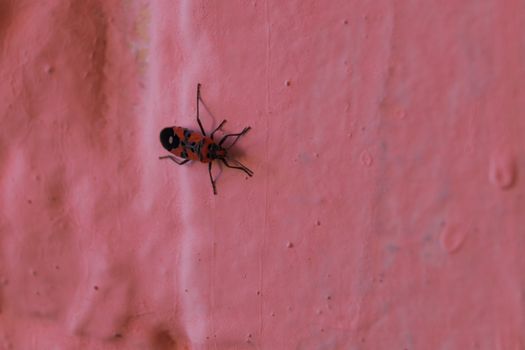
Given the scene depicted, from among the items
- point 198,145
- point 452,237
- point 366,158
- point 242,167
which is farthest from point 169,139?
point 452,237

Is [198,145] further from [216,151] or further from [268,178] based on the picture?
[268,178]

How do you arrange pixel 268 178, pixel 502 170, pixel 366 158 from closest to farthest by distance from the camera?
1. pixel 502 170
2. pixel 366 158
3. pixel 268 178

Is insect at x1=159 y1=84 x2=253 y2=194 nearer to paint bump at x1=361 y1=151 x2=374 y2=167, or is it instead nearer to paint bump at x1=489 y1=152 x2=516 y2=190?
paint bump at x1=361 y1=151 x2=374 y2=167

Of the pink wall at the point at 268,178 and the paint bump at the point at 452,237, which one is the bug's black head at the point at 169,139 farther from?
the paint bump at the point at 452,237

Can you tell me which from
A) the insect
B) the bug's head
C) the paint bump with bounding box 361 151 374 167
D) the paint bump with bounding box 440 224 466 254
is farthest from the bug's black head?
the paint bump with bounding box 440 224 466 254

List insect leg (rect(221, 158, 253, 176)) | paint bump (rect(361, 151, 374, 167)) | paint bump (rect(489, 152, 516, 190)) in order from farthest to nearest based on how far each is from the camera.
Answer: insect leg (rect(221, 158, 253, 176)) → paint bump (rect(361, 151, 374, 167)) → paint bump (rect(489, 152, 516, 190))

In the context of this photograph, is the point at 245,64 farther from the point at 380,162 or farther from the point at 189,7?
the point at 380,162

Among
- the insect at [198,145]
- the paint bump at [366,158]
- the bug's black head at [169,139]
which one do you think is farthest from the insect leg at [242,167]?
the paint bump at [366,158]
